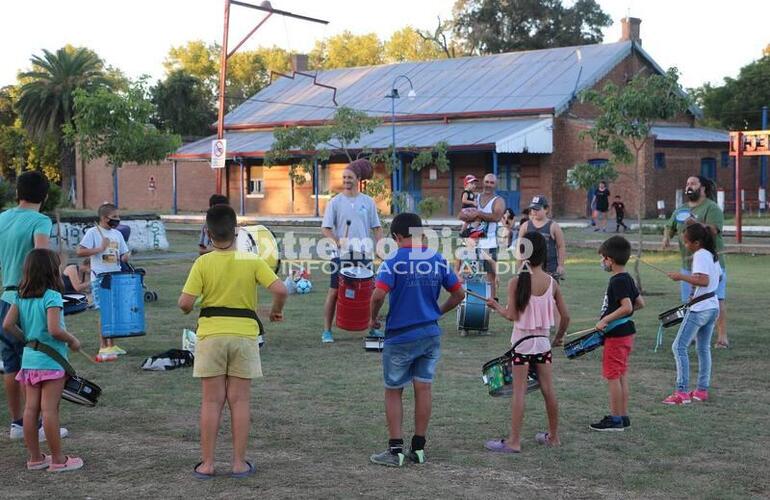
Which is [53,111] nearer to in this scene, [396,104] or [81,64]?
[81,64]

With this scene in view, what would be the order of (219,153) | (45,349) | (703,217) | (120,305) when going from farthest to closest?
(219,153)
(703,217)
(120,305)
(45,349)

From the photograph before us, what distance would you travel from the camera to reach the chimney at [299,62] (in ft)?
199

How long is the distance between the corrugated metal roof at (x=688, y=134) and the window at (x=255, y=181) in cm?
2018

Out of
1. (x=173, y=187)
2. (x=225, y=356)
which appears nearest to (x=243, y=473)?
(x=225, y=356)

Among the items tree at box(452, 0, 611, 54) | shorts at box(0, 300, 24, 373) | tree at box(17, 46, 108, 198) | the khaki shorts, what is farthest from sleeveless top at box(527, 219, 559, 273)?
tree at box(452, 0, 611, 54)

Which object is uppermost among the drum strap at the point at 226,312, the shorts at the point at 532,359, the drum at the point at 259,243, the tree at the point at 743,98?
the tree at the point at 743,98

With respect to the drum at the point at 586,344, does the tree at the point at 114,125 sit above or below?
above

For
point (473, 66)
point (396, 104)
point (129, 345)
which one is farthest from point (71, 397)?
point (473, 66)

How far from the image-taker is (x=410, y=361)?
21.3ft

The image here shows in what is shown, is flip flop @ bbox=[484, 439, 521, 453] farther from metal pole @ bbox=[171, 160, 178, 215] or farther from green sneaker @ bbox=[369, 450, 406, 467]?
metal pole @ bbox=[171, 160, 178, 215]

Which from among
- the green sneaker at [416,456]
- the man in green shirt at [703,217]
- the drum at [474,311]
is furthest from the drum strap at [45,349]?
the man in green shirt at [703,217]

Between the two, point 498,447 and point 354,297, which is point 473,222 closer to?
point 354,297

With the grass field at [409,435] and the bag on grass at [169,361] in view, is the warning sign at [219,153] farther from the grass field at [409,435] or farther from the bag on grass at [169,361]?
the bag on grass at [169,361]

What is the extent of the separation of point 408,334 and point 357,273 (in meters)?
4.39
